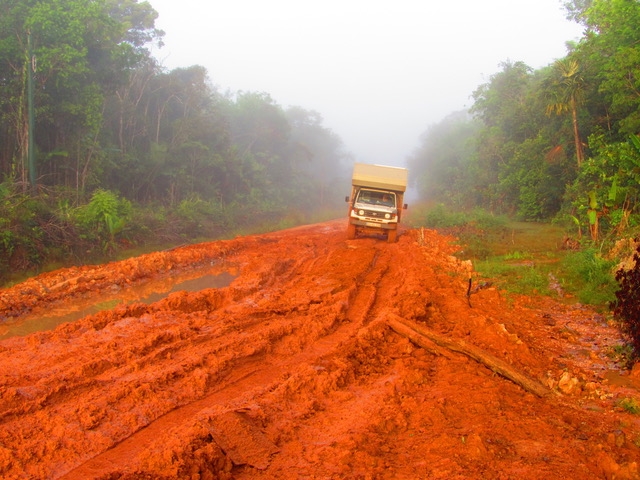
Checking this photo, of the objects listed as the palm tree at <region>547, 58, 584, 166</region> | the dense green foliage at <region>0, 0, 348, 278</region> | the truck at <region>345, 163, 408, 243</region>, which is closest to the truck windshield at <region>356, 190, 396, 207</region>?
the truck at <region>345, 163, 408, 243</region>

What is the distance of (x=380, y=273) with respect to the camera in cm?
1256

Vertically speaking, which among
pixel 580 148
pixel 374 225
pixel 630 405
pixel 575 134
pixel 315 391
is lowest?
pixel 315 391

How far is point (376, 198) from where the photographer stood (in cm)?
1902

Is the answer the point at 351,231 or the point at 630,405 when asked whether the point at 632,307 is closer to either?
the point at 630,405

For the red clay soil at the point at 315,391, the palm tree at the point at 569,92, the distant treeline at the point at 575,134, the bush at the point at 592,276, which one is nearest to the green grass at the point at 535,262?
the bush at the point at 592,276

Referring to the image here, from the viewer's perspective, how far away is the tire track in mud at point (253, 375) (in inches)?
167

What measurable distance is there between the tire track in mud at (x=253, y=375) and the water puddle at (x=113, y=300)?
2.15m

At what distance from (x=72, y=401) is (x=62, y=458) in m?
1.14

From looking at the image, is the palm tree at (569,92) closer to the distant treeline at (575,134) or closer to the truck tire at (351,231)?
the distant treeline at (575,134)

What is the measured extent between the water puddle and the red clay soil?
1.41 ft

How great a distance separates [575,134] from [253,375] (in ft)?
69.7

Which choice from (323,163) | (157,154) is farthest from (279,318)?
(323,163)

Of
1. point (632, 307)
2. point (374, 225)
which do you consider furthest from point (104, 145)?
point (632, 307)

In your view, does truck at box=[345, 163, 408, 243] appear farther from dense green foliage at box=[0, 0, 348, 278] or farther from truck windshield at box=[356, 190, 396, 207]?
dense green foliage at box=[0, 0, 348, 278]
